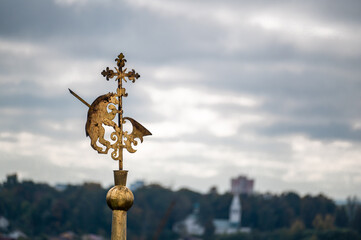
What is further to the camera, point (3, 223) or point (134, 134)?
point (3, 223)

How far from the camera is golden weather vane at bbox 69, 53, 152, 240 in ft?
31.7

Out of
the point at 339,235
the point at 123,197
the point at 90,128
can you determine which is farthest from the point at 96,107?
the point at 339,235

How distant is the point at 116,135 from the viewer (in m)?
9.79

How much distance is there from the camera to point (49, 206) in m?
194

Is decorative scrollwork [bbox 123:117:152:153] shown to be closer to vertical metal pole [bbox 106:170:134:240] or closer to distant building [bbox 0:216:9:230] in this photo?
vertical metal pole [bbox 106:170:134:240]

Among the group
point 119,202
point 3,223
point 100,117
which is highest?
point 3,223

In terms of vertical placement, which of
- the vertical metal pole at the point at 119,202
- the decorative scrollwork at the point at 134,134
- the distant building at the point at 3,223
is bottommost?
the vertical metal pole at the point at 119,202

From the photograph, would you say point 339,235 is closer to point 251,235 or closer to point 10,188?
point 251,235

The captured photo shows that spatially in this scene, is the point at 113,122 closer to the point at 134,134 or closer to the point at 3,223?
the point at 134,134

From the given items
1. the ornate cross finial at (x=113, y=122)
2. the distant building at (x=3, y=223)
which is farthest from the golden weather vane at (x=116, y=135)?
the distant building at (x=3, y=223)

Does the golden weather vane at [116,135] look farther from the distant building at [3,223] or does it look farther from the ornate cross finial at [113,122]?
the distant building at [3,223]

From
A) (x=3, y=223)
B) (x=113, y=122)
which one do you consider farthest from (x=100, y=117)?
(x=3, y=223)

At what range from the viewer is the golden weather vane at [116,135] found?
9.66 meters

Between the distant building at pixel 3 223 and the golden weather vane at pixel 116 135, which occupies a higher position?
the distant building at pixel 3 223
